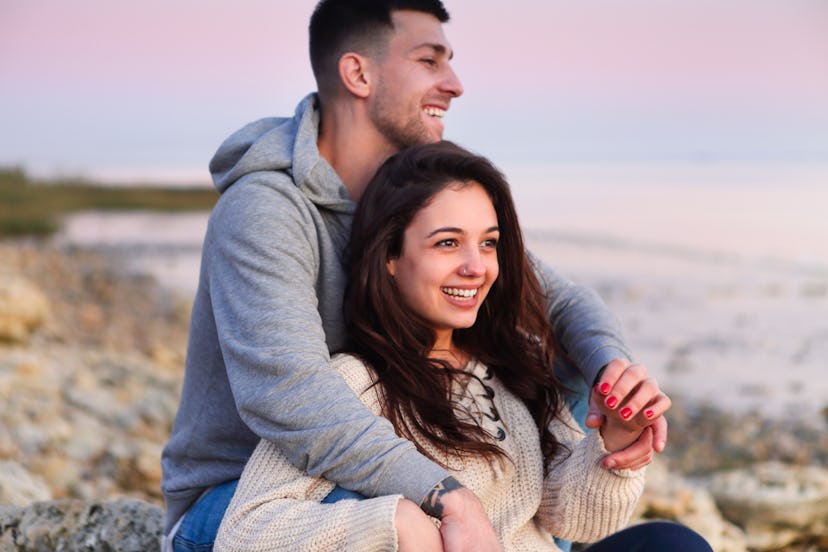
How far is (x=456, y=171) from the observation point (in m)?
2.98

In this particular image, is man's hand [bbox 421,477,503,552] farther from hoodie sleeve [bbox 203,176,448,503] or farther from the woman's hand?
the woman's hand

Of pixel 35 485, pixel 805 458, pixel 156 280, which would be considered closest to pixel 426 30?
pixel 35 485

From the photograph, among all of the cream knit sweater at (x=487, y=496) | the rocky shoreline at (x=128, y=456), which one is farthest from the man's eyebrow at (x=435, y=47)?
the rocky shoreline at (x=128, y=456)

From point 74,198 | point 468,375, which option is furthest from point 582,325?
point 74,198

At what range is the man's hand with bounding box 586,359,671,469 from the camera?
8.56 feet

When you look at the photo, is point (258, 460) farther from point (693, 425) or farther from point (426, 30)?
point (693, 425)

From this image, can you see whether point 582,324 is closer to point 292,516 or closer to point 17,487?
point 292,516

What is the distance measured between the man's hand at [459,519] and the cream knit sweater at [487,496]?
12cm

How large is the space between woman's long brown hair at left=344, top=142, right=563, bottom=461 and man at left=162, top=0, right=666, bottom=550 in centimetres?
16

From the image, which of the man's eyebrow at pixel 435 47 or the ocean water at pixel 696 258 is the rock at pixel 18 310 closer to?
the man's eyebrow at pixel 435 47

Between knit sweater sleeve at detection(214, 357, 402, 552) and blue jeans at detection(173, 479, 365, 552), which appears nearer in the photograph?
knit sweater sleeve at detection(214, 357, 402, 552)

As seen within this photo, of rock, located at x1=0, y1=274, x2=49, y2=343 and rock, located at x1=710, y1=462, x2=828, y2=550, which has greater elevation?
rock, located at x1=710, y1=462, x2=828, y2=550

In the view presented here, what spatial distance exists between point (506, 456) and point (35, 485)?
259 centimetres

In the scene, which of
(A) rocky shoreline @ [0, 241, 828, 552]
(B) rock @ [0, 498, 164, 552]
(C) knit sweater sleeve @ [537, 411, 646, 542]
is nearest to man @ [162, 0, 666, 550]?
(C) knit sweater sleeve @ [537, 411, 646, 542]
